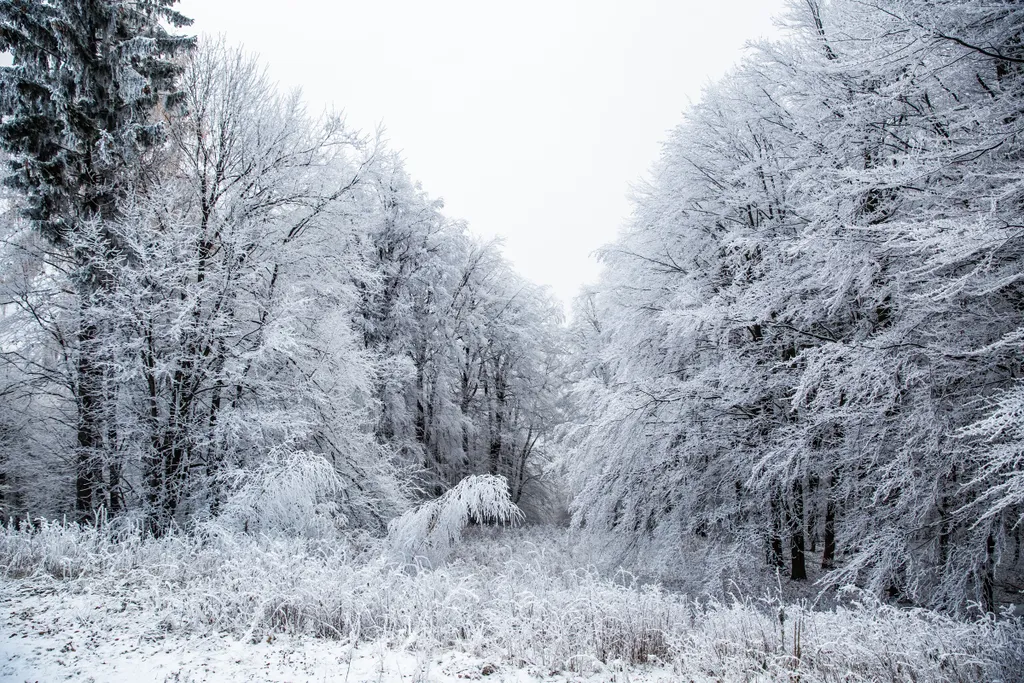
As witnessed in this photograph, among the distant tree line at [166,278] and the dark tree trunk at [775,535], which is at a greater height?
the distant tree line at [166,278]

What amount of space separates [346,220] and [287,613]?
28.0 ft

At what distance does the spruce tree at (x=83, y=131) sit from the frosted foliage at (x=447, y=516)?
4.66m

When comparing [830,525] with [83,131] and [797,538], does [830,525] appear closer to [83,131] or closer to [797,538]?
[797,538]

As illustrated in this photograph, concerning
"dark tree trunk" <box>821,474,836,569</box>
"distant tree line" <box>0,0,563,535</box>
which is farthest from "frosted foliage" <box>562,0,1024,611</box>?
"distant tree line" <box>0,0,563,535</box>

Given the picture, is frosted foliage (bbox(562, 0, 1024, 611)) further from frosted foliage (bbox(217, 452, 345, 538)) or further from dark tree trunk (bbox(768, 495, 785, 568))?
frosted foliage (bbox(217, 452, 345, 538))

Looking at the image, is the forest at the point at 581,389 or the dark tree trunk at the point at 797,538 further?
the dark tree trunk at the point at 797,538

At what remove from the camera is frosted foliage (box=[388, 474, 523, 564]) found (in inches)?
316

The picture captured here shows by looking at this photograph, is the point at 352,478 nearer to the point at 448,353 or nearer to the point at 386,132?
the point at 448,353

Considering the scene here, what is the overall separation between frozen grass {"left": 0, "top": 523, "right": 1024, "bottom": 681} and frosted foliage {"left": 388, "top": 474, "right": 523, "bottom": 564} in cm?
212

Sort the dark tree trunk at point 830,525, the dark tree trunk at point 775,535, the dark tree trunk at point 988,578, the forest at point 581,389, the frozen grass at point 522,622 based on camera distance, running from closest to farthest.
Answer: the frozen grass at point 522,622, the forest at point 581,389, the dark tree trunk at point 988,578, the dark tree trunk at point 830,525, the dark tree trunk at point 775,535

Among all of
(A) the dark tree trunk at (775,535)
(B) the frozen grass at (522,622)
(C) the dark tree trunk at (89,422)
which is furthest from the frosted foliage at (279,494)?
(A) the dark tree trunk at (775,535)

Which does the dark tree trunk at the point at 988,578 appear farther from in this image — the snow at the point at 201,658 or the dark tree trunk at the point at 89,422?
the dark tree trunk at the point at 89,422

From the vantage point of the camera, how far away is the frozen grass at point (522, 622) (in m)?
3.49

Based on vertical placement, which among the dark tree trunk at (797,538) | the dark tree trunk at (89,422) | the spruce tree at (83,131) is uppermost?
the spruce tree at (83,131)
